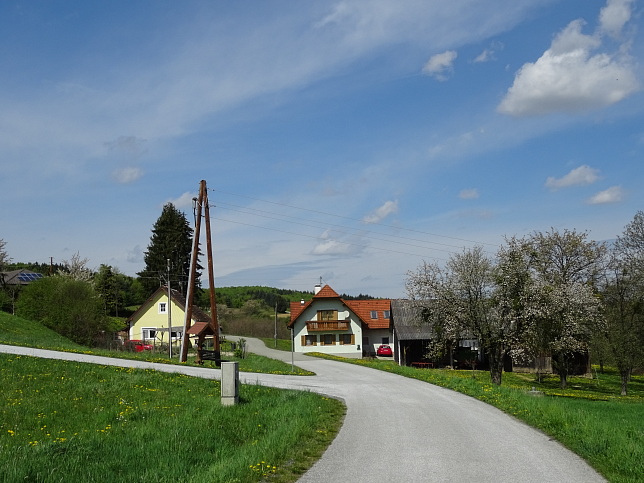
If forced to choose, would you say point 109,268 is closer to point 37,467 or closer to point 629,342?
point 629,342

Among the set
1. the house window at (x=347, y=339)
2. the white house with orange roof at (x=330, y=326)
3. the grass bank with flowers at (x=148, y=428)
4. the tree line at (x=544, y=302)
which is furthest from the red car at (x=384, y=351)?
the grass bank with flowers at (x=148, y=428)

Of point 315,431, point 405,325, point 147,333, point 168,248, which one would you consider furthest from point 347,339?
point 315,431

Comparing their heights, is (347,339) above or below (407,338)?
above

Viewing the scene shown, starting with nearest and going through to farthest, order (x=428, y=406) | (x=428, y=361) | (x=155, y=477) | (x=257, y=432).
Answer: (x=155, y=477), (x=257, y=432), (x=428, y=406), (x=428, y=361)

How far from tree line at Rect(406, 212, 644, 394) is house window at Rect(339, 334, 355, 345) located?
22.7 meters

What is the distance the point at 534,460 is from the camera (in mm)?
8836

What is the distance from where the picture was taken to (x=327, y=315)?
6450 cm

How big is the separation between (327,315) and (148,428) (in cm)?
5405

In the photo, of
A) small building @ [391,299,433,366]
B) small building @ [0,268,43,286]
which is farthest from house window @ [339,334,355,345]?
small building @ [0,268,43,286]

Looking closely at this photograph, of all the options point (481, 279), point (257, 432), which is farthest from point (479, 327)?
point (257, 432)

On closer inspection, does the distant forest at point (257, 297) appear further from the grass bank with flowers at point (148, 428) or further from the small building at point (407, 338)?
the grass bank with flowers at point (148, 428)

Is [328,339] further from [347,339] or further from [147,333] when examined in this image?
[147,333]

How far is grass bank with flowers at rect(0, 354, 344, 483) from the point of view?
305 inches

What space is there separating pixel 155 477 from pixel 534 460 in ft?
18.6
